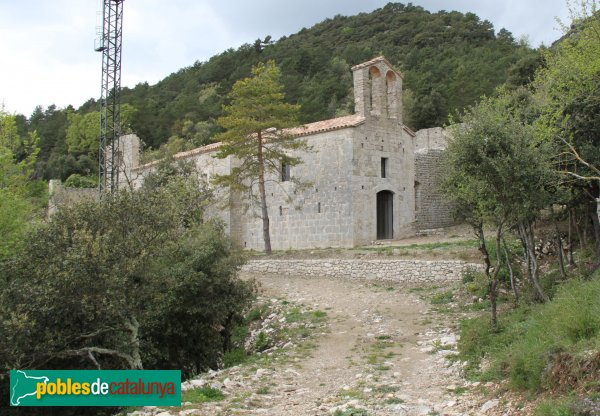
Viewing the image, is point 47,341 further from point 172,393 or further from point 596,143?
point 596,143

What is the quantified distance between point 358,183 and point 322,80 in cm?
4373

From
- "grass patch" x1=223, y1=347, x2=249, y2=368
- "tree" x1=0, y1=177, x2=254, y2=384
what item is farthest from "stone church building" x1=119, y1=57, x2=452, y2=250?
"tree" x1=0, y1=177, x2=254, y2=384

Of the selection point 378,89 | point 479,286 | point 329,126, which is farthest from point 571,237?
point 378,89

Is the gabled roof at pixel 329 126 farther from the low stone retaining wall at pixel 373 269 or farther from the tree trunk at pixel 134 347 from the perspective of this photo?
the tree trunk at pixel 134 347

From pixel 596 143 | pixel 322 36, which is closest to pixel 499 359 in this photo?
pixel 596 143

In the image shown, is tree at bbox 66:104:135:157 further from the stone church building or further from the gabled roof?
the gabled roof

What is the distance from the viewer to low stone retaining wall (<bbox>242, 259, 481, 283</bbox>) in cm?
1719

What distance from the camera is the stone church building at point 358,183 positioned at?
24.2 metres

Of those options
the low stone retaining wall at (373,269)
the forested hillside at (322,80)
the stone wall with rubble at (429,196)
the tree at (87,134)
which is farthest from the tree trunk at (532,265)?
the tree at (87,134)

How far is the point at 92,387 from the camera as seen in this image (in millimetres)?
9586

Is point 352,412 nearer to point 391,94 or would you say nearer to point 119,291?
point 119,291

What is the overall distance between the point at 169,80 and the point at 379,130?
229 ft

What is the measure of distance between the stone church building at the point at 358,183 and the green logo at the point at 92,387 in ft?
46.3

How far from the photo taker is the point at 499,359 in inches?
330
